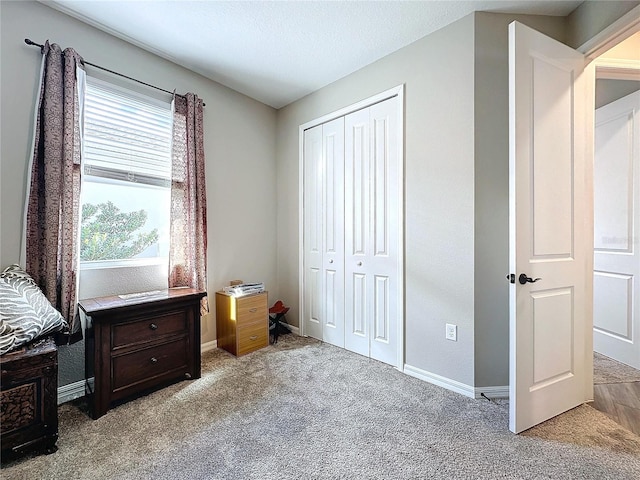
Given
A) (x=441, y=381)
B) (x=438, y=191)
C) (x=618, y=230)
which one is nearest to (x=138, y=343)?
(x=441, y=381)

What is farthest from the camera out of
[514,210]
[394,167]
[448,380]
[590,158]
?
[394,167]

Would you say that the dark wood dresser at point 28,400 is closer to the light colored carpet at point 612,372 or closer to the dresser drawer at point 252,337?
the dresser drawer at point 252,337

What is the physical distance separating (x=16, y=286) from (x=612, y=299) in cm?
457

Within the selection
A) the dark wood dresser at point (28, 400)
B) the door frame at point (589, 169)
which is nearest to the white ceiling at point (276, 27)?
the door frame at point (589, 169)

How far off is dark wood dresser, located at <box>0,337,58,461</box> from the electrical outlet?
2404mm

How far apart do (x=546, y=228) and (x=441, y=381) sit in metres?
1.28

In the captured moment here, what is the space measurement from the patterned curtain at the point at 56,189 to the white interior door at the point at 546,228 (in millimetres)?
2751

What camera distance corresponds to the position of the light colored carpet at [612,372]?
233 cm

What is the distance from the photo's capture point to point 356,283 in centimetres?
288

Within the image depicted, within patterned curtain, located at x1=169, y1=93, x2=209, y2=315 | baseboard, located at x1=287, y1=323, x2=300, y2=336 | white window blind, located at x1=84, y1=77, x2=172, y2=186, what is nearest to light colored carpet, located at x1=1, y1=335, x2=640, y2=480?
patterned curtain, located at x1=169, y1=93, x2=209, y2=315

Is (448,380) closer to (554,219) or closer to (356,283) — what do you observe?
(356,283)

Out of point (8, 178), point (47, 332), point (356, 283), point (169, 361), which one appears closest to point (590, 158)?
point (356, 283)

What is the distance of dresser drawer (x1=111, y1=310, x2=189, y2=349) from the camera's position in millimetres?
1931

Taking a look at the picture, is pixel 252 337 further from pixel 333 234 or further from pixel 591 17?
pixel 591 17
